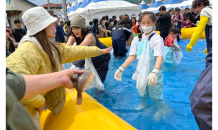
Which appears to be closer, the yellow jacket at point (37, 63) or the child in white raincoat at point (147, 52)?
the yellow jacket at point (37, 63)

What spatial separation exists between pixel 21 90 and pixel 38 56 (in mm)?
812

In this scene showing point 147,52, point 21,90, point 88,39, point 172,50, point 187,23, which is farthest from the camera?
point 187,23

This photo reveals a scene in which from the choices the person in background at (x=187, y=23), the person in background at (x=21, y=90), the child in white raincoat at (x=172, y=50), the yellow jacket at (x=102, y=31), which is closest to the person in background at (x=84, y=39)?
the person in background at (x=21, y=90)

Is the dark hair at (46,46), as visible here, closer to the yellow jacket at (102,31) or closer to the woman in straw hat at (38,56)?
the woman in straw hat at (38,56)

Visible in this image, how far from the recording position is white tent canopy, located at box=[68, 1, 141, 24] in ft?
45.9

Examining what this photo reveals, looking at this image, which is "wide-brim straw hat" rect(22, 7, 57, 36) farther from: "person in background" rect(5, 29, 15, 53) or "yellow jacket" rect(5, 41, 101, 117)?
"person in background" rect(5, 29, 15, 53)

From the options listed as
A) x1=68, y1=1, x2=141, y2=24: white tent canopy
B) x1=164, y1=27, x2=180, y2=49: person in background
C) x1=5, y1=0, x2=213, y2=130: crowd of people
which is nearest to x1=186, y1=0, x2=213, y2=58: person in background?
x1=5, y1=0, x2=213, y2=130: crowd of people

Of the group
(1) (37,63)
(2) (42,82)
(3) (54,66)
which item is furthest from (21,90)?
(3) (54,66)

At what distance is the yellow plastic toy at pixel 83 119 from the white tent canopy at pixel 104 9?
1288 centimetres

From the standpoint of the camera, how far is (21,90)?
0.79 m

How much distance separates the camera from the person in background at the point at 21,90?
57 centimetres

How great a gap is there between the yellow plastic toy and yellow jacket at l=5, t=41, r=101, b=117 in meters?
0.12

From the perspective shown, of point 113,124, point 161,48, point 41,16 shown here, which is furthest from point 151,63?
point 41,16

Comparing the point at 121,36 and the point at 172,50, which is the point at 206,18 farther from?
the point at 121,36
